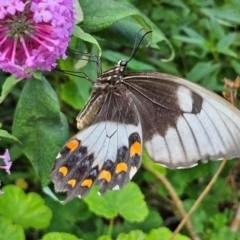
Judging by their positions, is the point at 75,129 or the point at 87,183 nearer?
the point at 87,183

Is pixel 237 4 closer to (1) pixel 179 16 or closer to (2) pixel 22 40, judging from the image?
(1) pixel 179 16

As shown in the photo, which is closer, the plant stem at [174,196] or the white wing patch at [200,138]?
the white wing patch at [200,138]

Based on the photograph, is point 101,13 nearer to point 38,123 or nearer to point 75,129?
point 38,123

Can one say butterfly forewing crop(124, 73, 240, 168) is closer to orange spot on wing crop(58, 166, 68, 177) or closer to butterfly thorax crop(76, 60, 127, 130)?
butterfly thorax crop(76, 60, 127, 130)

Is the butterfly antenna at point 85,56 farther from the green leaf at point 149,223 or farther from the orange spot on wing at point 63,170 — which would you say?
the green leaf at point 149,223

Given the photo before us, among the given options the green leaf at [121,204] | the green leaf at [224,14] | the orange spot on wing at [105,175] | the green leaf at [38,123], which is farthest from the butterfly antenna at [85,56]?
the green leaf at [224,14]

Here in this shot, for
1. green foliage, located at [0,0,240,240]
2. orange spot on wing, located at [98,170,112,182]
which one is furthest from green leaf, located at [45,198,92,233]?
orange spot on wing, located at [98,170,112,182]

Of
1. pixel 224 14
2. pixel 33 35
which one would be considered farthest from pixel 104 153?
pixel 224 14
